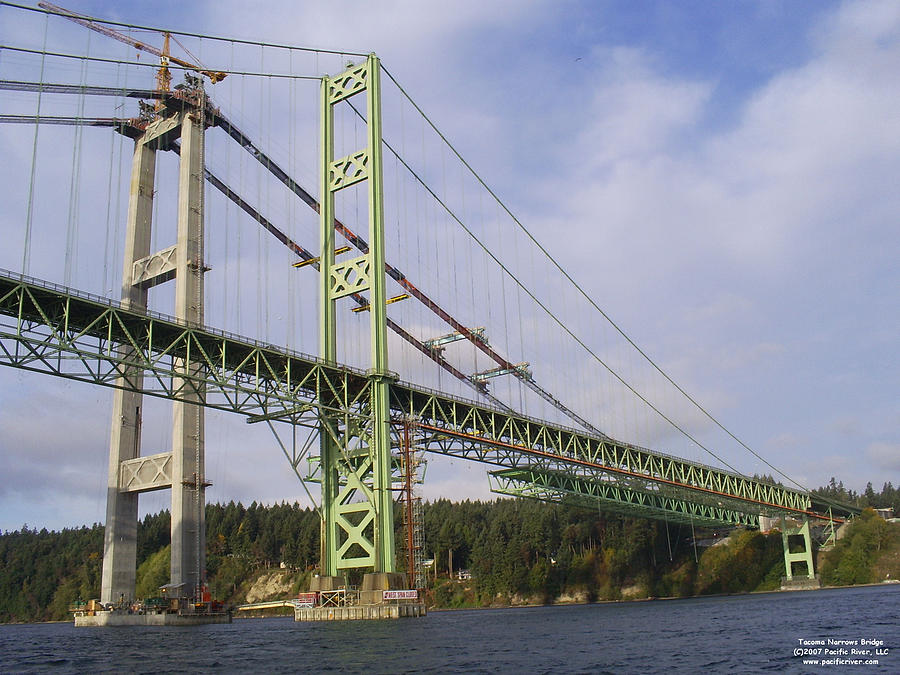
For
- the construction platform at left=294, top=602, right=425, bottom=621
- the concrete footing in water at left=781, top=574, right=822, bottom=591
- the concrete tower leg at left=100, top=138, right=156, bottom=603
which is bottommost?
the concrete footing in water at left=781, top=574, right=822, bottom=591

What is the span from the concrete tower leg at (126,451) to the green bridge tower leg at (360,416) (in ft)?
40.1

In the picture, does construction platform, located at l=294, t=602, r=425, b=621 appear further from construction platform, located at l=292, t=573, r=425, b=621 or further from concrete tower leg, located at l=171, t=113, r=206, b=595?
concrete tower leg, located at l=171, t=113, r=206, b=595

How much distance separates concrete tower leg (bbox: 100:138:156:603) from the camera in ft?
178

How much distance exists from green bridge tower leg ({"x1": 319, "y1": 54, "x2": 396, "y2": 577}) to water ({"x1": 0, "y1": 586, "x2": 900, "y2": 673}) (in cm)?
501

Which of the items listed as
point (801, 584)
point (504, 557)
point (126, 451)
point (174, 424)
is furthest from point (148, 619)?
point (801, 584)

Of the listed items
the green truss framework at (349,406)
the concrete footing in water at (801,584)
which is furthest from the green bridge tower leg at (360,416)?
the concrete footing in water at (801,584)

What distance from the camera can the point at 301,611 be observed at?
49812 mm

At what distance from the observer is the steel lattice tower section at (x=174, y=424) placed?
53594 mm

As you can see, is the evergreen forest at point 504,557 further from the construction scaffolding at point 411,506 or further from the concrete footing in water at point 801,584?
the construction scaffolding at point 411,506

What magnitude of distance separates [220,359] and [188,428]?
37.8 ft

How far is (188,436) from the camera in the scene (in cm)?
5444

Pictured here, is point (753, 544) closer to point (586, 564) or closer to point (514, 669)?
point (586, 564)

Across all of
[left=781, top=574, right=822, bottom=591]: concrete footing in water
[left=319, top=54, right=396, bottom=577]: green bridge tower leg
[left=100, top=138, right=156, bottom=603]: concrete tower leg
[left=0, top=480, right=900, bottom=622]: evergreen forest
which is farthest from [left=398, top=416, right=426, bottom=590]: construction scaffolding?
[left=781, top=574, right=822, bottom=591]: concrete footing in water

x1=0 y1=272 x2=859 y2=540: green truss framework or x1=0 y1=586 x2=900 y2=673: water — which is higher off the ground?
x1=0 y1=272 x2=859 y2=540: green truss framework
